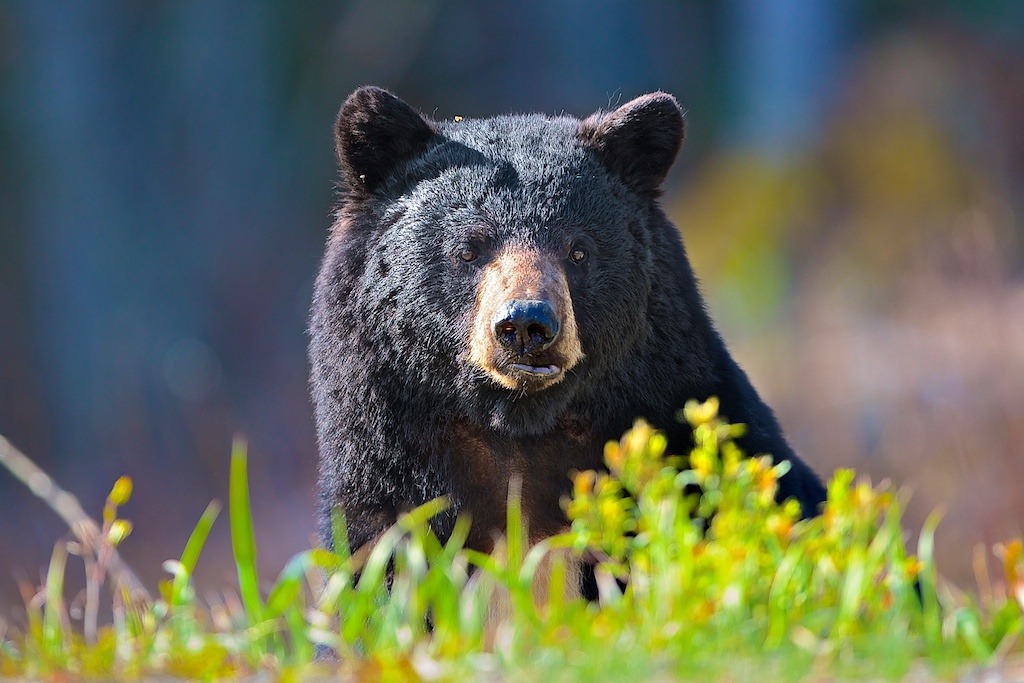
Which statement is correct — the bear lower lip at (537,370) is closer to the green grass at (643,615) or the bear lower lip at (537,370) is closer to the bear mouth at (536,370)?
the bear mouth at (536,370)

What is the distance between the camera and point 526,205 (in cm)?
456

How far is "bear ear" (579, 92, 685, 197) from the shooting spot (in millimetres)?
4836

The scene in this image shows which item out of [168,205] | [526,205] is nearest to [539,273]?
[526,205]

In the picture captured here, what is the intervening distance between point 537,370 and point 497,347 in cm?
15

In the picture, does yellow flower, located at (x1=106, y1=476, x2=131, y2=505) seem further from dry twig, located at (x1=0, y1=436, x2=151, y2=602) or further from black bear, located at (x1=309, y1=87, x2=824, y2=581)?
black bear, located at (x1=309, y1=87, x2=824, y2=581)

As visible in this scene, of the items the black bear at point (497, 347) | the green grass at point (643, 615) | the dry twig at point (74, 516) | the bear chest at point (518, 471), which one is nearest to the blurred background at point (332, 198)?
the black bear at point (497, 347)

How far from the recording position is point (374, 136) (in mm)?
4863

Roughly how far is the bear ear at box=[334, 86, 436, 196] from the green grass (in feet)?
6.24

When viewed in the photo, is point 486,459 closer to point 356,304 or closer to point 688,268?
point 356,304

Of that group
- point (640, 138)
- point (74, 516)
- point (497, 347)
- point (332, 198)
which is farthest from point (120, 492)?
point (332, 198)

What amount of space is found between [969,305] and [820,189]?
4.17 m

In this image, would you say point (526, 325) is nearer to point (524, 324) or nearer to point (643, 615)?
point (524, 324)

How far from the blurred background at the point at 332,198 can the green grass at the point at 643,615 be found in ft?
24.1

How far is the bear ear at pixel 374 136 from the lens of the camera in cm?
484
